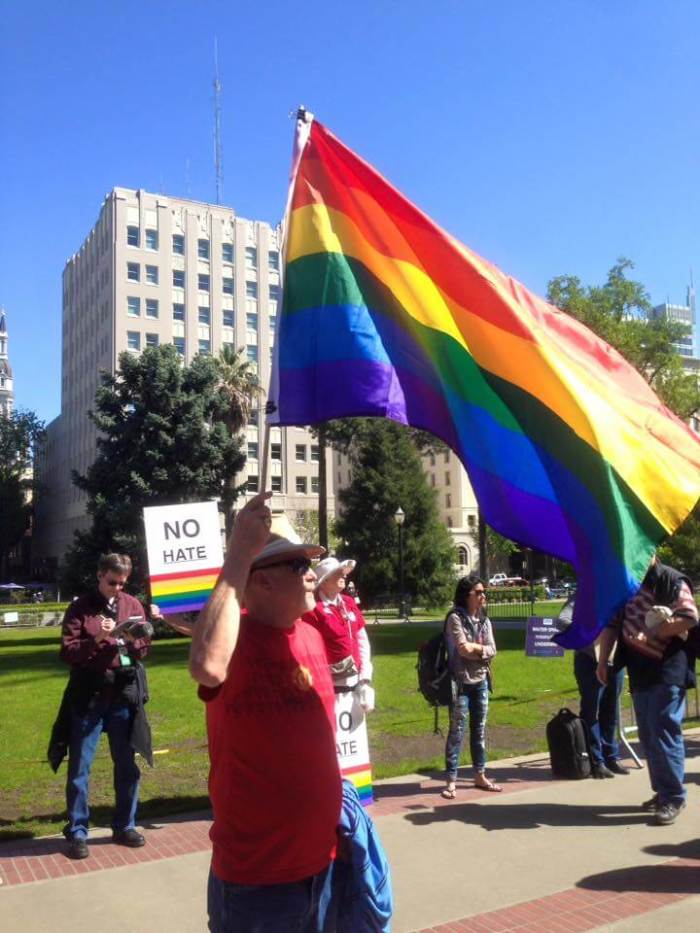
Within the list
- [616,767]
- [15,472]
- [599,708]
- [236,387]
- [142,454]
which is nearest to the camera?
[616,767]

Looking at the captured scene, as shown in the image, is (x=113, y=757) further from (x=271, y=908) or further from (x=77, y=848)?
(x=271, y=908)

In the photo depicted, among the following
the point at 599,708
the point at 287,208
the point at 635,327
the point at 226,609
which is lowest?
the point at 599,708

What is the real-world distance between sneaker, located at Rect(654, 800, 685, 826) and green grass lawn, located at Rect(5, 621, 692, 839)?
2.74m

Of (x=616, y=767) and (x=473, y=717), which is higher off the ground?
(x=473, y=717)

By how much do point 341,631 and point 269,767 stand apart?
143 inches

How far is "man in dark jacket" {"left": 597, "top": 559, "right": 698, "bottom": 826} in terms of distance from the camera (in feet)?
21.6

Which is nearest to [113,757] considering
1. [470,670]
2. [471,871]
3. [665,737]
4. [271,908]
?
[471,871]

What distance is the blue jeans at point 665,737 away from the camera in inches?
259

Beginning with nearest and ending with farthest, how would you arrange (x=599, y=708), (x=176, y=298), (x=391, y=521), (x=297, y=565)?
(x=297, y=565)
(x=599, y=708)
(x=391, y=521)
(x=176, y=298)

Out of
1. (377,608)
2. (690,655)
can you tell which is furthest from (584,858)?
(377,608)

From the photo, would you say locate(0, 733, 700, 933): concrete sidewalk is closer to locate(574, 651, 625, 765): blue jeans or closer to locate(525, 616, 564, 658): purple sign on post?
locate(574, 651, 625, 765): blue jeans

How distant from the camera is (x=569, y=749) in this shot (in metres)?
8.19

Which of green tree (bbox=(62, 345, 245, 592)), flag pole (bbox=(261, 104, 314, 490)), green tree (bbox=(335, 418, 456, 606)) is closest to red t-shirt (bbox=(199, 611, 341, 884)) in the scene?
flag pole (bbox=(261, 104, 314, 490))

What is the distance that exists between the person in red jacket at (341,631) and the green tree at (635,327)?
28.6 meters
